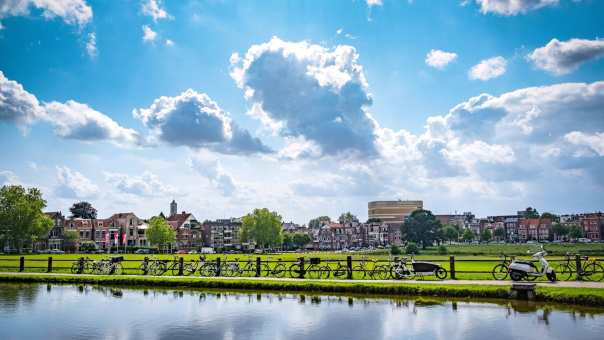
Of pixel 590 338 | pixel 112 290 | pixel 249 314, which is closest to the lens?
pixel 590 338

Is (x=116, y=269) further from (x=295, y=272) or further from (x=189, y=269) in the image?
(x=295, y=272)

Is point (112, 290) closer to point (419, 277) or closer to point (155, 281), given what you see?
point (155, 281)

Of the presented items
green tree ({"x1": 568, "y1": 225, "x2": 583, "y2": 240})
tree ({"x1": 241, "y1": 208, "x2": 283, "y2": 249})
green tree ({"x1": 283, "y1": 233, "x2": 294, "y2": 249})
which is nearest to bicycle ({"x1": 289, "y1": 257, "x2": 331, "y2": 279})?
tree ({"x1": 241, "y1": 208, "x2": 283, "y2": 249})

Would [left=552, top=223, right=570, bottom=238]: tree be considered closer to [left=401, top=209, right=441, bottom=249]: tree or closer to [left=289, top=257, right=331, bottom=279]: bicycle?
[left=401, top=209, right=441, bottom=249]: tree

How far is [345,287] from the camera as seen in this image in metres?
26.8

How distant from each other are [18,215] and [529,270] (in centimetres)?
9421

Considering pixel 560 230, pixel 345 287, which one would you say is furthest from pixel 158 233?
pixel 560 230

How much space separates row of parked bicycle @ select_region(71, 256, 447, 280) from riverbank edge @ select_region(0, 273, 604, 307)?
314 cm

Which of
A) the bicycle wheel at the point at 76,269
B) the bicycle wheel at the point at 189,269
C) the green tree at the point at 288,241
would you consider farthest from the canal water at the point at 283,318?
the green tree at the point at 288,241

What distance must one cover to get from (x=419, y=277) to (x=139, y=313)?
16315mm

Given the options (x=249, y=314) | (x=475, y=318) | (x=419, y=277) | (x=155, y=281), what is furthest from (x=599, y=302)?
(x=155, y=281)

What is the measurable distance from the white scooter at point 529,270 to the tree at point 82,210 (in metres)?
164

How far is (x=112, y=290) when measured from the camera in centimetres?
2923

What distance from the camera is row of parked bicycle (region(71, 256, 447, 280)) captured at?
30153mm
